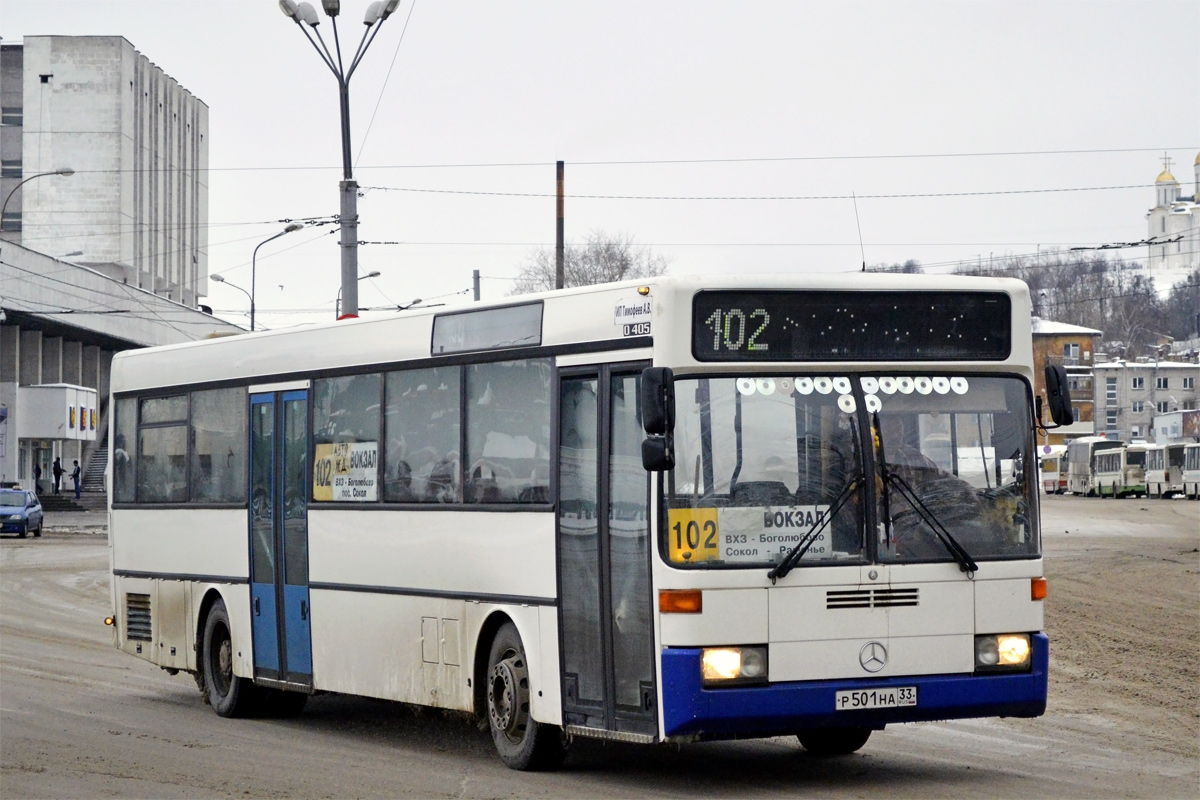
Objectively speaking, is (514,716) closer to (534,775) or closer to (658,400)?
(534,775)

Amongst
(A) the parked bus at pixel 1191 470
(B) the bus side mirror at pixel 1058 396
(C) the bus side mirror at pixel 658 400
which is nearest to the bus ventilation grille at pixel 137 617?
(C) the bus side mirror at pixel 658 400

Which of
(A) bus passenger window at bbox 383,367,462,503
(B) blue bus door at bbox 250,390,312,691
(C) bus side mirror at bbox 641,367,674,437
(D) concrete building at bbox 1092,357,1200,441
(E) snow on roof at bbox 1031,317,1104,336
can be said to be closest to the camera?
(C) bus side mirror at bbox 641,367,674,437

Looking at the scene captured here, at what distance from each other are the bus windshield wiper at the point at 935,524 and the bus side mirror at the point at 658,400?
131 centimetres

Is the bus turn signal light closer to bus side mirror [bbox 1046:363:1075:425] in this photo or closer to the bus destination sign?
the bus destination sign

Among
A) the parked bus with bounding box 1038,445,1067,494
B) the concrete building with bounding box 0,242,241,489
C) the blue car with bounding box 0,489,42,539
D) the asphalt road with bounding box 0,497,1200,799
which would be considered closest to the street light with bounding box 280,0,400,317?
the asphalt road with bounding box 0,497,1200,799

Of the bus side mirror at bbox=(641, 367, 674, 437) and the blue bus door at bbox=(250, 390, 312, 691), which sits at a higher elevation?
the bus side mirror at bbox=(641, 367, 674, 437)

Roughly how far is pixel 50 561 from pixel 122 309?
4576 centimetres

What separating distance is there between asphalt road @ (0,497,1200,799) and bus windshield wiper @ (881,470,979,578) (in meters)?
1.18

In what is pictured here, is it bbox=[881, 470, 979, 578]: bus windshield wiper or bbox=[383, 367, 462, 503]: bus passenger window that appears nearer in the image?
bbox=[881, 470, 979, 578]: bus windshield wiper

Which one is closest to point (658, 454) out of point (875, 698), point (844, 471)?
point (844, 471)

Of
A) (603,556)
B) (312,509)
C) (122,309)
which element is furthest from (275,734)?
(122,309)

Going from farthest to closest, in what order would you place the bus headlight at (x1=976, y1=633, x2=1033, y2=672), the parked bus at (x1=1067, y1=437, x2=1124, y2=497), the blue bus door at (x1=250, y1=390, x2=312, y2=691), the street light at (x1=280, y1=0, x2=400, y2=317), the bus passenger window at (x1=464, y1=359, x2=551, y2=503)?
the parked bus at (x1=1067, y1=437, x2=1124, y2=497) → the street light at (x1=280, y1=0, x2=400, y2=317) → the blue bus door at (x1=250, y1=390, x2=312, y2=691) → the bus passenger window at (x1=464, y1=359, x2=551, y2=503) → the bus headlight at (x1=976, y1=633, x2=1033, y2=672)

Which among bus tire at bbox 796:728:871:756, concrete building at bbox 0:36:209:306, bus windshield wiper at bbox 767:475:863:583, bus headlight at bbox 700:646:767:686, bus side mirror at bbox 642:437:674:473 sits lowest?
bus tire at bbox 796:728:871:756

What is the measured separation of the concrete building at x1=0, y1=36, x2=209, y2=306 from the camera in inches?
3605
